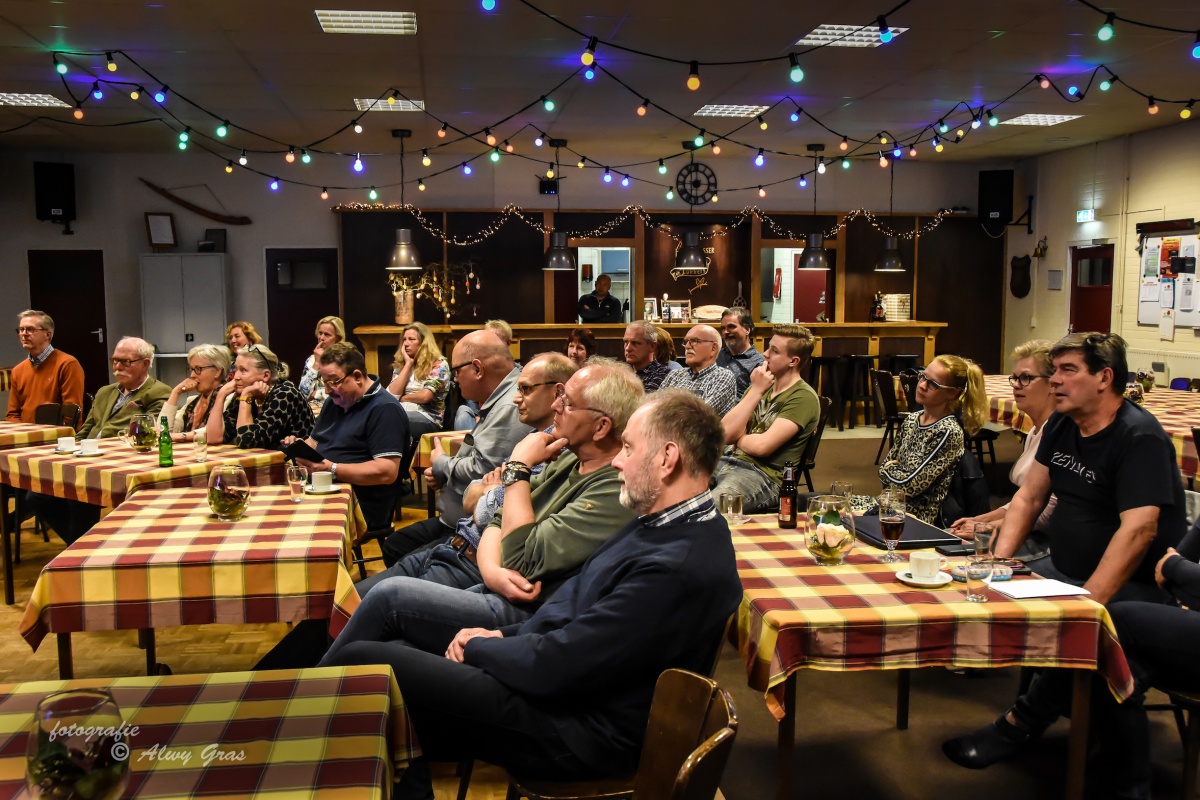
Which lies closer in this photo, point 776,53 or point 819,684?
point 819,684

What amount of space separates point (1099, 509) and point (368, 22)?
18.2 feet

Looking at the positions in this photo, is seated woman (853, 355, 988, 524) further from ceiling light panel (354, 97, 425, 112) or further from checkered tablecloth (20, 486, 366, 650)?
ceiling light panel (354, 97, 425, 112)

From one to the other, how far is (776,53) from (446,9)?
261 centimetres

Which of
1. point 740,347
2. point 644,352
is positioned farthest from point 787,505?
point 740,347

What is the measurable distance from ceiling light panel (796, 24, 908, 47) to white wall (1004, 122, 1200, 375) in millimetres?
5313

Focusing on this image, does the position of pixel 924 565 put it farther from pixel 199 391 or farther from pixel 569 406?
pixel 199 391

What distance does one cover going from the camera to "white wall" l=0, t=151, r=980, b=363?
12.0m

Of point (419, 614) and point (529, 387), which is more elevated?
point (529, 387)

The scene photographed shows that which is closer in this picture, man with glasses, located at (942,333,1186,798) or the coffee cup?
the coffee cup

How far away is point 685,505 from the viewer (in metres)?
2.09

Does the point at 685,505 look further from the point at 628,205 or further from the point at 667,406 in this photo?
the point at 628,205

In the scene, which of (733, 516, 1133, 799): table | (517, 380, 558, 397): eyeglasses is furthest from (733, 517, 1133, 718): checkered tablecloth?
(517, 380, 558, 397): eyeglasses

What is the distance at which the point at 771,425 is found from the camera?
173 inches

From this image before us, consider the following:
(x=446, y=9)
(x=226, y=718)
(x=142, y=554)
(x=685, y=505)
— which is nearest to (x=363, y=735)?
(x=226, y=718)
